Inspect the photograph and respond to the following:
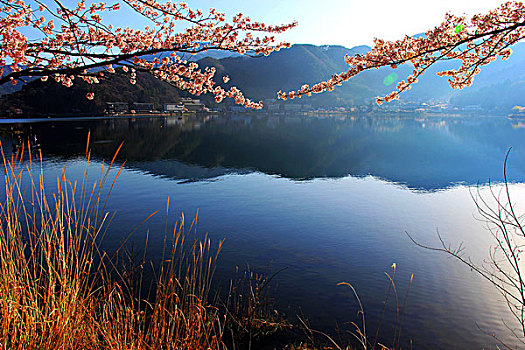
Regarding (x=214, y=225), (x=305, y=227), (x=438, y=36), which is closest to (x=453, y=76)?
(x=438, y=36)

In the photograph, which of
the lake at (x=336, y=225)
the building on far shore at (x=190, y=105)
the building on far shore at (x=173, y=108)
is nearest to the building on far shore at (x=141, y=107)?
the building on far shore at (x=173, y=108)

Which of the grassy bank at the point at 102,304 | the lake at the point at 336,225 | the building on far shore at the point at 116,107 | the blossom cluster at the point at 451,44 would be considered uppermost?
the building on far shore at the point at 116,107

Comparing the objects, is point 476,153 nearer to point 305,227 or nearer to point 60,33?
point 305,227

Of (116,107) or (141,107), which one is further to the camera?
(141,107)

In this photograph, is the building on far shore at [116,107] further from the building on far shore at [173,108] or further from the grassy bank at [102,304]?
the grassy bank at [102,304]

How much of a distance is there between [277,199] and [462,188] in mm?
15202

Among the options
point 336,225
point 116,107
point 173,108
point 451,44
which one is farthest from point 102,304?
point 173,108

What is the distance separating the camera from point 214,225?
49.9 feet

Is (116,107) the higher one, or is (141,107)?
(141,107)

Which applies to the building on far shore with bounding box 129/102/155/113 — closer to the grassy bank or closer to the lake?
the lake

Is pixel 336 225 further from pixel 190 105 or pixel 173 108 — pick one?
pixel 190 105

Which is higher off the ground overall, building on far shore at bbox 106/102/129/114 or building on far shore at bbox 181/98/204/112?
building on far shore at bbox 181/98/204/112

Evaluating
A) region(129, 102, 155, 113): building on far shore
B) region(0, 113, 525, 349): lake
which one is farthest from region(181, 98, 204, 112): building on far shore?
region(0, 113, 525, 349): lake

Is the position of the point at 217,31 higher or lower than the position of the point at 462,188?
higher
